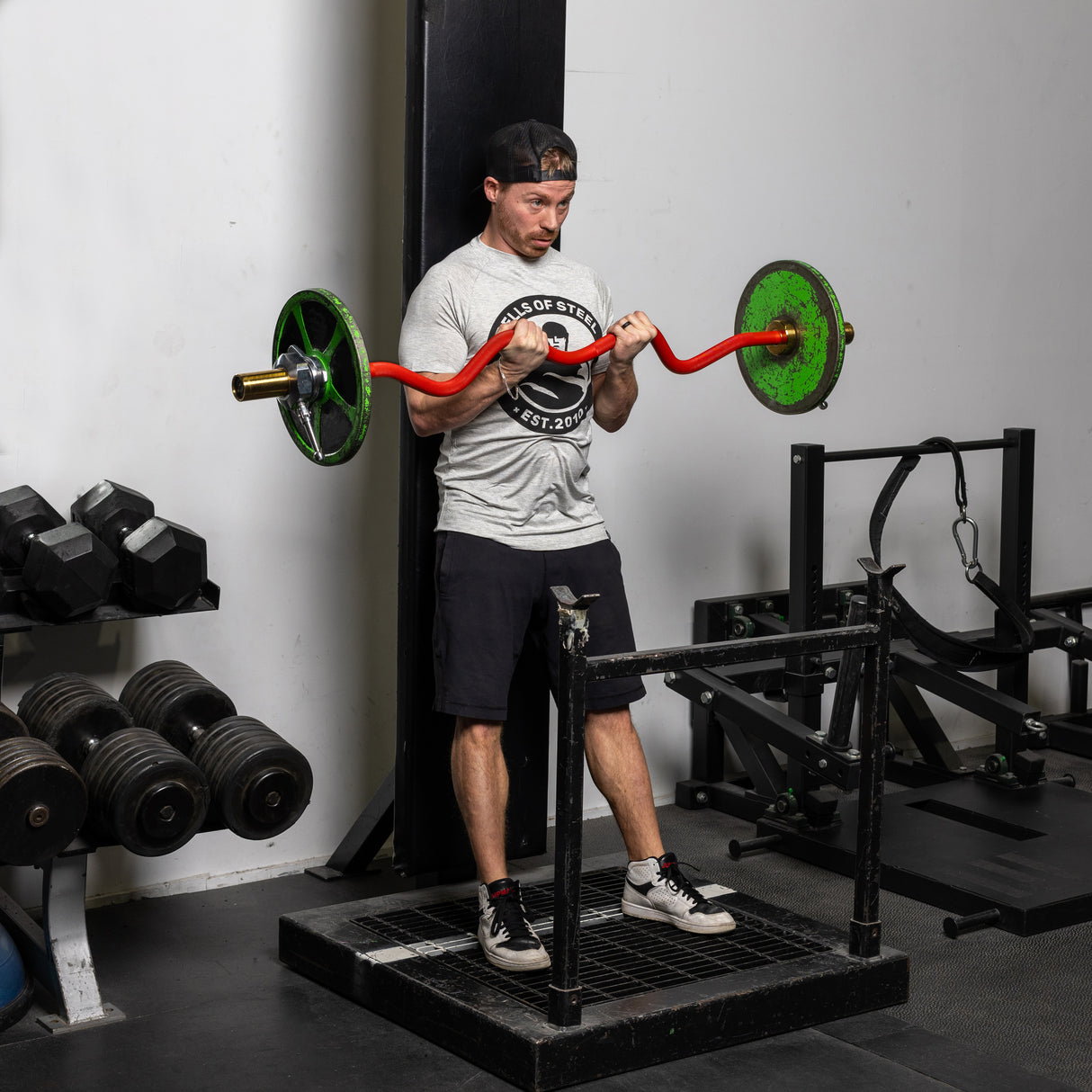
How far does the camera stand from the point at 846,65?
3.88 meters

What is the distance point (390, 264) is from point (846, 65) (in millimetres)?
1442

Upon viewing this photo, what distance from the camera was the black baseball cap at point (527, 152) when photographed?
8.52 feet

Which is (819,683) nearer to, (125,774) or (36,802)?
(125,774)

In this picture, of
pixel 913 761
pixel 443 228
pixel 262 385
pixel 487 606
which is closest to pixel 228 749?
pixel 487 606

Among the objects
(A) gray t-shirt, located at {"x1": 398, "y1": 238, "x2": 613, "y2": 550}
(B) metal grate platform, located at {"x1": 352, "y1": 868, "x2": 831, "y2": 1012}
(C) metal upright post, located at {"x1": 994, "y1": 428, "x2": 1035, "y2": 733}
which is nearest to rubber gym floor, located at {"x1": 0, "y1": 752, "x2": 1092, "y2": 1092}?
(B) metal grate platform, located at {"x1": 352, "y1": 868, "x2": 831, "y2": 1012}

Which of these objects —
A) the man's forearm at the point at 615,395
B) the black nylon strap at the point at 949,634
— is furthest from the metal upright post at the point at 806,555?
the man's forearm at the point at 615,395

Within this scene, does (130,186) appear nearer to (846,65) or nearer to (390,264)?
(390,264)

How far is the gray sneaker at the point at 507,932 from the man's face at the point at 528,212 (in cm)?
111

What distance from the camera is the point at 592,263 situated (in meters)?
3.51

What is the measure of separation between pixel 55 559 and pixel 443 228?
0.92 meters

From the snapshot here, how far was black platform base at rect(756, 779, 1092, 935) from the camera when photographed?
3004mm

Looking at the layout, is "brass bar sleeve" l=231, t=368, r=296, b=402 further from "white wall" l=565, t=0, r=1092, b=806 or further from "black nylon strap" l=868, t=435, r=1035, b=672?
"black nylon strap" l=868, t=435, r=1035, b=672

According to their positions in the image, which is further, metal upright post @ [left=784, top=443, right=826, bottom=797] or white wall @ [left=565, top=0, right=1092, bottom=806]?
white wall @ [left=565, top=0, right=1092, bottom=806]

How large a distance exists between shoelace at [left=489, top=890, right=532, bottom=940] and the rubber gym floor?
0.73 feet
